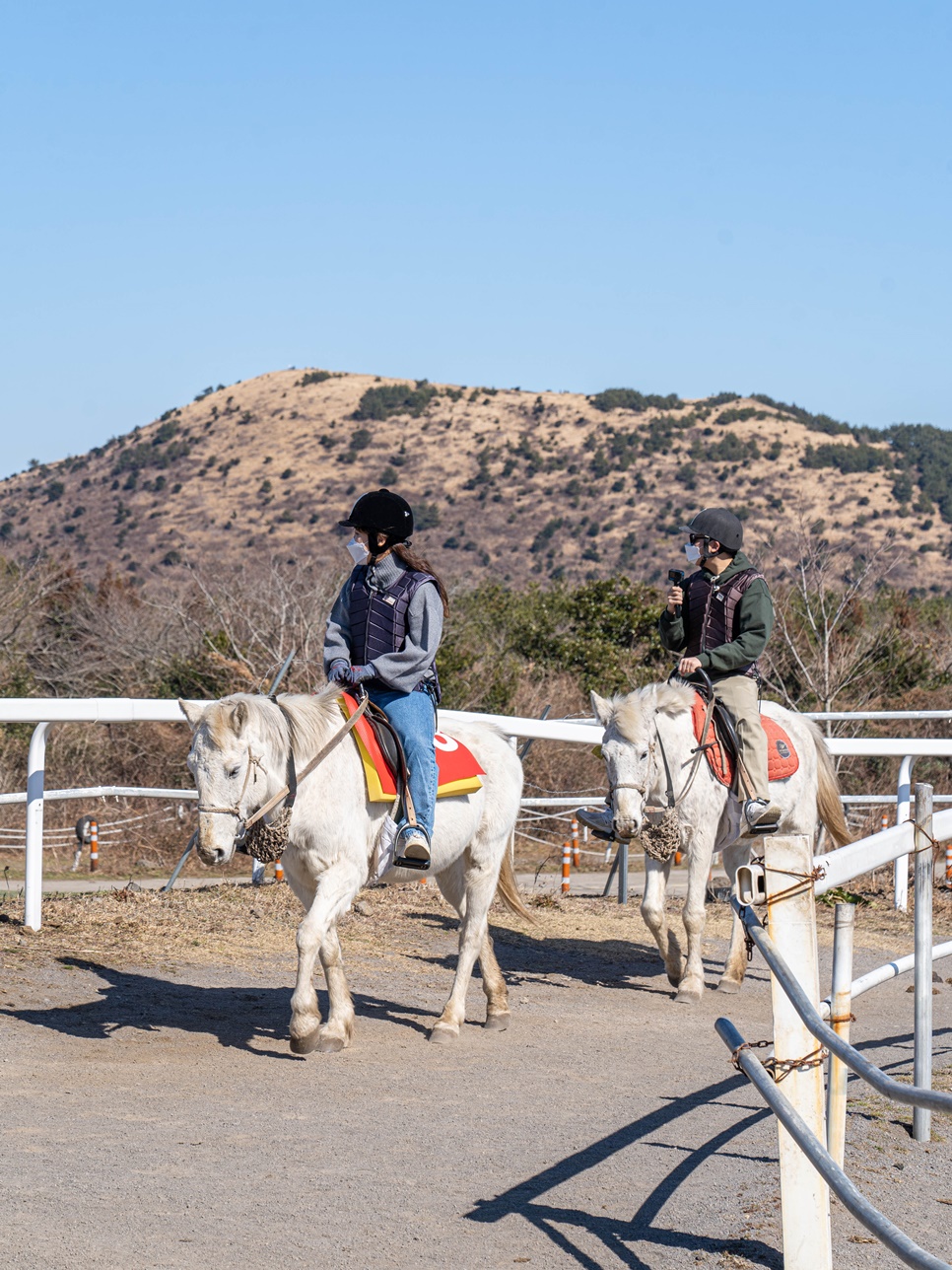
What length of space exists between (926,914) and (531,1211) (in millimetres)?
1946

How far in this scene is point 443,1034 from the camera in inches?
295

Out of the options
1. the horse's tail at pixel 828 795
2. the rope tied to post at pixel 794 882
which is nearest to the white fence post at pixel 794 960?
the rope tied to post at pixel 794 882

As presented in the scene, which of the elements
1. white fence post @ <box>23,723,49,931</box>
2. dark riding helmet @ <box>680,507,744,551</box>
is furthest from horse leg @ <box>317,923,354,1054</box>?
dark riding helmet @ <box>680,507,744,551</box>

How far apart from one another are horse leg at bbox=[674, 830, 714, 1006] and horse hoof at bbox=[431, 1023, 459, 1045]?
2.09m

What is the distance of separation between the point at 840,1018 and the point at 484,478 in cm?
9052

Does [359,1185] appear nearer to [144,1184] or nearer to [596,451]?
[144,1184]

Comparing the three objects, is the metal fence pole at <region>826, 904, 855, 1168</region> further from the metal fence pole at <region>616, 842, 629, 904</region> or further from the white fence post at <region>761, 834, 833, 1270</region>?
the metal fence pole at <region>616, 842, 629, 904</region>

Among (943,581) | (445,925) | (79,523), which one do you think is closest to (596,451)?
(943,581)

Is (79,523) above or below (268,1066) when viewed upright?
above

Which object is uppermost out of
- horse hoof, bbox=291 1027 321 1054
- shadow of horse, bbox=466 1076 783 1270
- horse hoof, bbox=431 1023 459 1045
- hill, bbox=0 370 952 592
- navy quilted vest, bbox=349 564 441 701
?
hill, bbox=0 370 952 592

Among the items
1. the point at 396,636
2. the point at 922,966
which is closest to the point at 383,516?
the point at 396,636

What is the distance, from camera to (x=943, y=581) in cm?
7700

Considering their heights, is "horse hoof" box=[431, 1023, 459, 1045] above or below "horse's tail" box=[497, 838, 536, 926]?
below

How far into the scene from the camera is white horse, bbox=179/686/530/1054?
6664 millimetres
